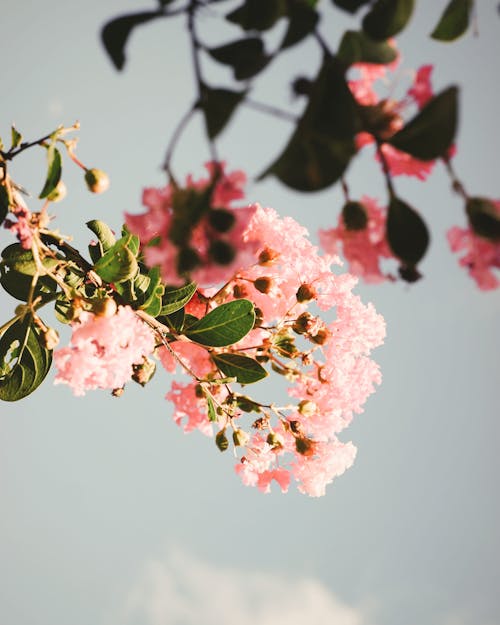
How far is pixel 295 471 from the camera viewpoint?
1662 mm

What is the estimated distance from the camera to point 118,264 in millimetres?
1172

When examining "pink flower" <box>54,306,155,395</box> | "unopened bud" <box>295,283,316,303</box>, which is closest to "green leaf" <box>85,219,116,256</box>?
"pink flower" <box>54,306,155,395</box>

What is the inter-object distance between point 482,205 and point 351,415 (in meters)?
1.12

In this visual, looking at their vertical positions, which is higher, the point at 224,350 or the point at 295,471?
the point at 224,350

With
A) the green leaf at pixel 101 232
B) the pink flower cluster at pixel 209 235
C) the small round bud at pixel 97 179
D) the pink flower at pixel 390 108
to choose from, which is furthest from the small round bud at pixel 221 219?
the green leaf at pixel 101 232

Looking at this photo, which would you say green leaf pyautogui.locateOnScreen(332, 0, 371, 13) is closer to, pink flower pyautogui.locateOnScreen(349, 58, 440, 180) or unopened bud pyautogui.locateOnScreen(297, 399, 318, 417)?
pink flower pyautogui.locateOnScreen(349, 58, 440, 180)

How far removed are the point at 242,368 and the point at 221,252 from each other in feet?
2.98

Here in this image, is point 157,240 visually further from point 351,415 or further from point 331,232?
point 351,415

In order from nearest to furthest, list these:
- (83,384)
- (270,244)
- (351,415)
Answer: (83,384) → (270,244) → (351,415)

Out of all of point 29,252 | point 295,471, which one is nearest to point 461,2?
point 29,252

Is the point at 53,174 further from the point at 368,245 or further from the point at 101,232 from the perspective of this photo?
the point at 368,245

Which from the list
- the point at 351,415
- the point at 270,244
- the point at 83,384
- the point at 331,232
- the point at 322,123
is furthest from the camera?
the point at 351,415

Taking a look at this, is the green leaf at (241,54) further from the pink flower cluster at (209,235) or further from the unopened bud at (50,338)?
the unopened bud at (50,338)

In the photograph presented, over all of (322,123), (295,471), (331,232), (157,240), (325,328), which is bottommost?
(295,471)
